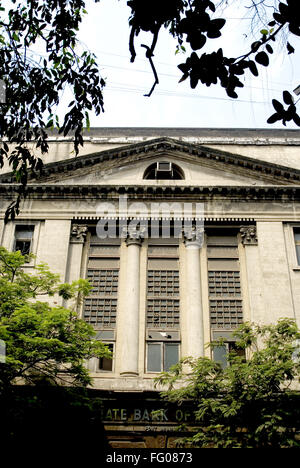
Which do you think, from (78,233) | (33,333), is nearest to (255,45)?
(33,333)

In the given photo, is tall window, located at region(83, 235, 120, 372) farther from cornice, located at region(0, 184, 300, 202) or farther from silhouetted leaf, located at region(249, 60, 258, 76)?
silhouetted leaf, located at region(249, 60, 258, 76)

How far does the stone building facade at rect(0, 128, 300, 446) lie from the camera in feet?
58.9

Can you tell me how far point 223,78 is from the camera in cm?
612

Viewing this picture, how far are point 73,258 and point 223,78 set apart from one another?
1403 cm

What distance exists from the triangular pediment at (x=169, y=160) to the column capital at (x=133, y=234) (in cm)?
211

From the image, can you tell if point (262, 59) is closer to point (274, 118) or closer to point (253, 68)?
point (253, 68)

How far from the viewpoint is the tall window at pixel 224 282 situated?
18.4m

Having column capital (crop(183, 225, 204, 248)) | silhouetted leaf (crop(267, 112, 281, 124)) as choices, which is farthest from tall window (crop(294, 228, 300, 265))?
silhouetted leaf (crop(267, 112, 281, 124))

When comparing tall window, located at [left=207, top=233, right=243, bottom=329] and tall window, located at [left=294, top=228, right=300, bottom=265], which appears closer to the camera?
tall window, located at [left=207, top=233, right=243, bottom=329]

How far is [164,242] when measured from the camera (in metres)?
20.0

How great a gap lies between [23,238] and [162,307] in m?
5.99

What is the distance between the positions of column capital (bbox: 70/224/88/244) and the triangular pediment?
190 centimetres

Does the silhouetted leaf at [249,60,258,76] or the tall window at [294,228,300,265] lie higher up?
the tall window at [294,228,300,265]

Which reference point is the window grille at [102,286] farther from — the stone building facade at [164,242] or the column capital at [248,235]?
the column capital at [248,235]
